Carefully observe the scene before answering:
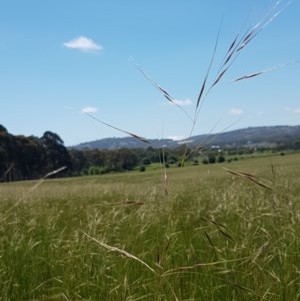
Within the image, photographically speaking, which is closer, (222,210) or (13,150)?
(222,210)

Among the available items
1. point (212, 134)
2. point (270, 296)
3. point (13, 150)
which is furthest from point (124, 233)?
point (13, 150)

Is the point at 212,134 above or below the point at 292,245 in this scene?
above

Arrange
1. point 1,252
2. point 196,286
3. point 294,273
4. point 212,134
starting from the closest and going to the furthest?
point 212,134 → point 196,286 → point 294,273 → point 1,252

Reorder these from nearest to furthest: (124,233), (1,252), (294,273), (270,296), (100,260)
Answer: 1. (270,296)
2. (294,273)
3. (100,260)
4. (1,252)
5. (124,233)

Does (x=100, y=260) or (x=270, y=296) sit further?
(x=100, y=260)

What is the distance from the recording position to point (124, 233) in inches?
181

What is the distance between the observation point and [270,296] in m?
2.34

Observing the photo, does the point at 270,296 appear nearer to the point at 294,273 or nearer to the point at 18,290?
the point at 294,273

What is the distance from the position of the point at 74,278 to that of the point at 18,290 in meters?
0.42

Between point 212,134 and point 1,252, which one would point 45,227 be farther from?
point 212,134

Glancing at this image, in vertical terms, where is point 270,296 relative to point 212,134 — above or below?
below

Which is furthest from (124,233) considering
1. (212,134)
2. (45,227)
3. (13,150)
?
(13,150)

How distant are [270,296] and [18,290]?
172 centimetres

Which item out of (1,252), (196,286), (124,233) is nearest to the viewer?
(196,286)
